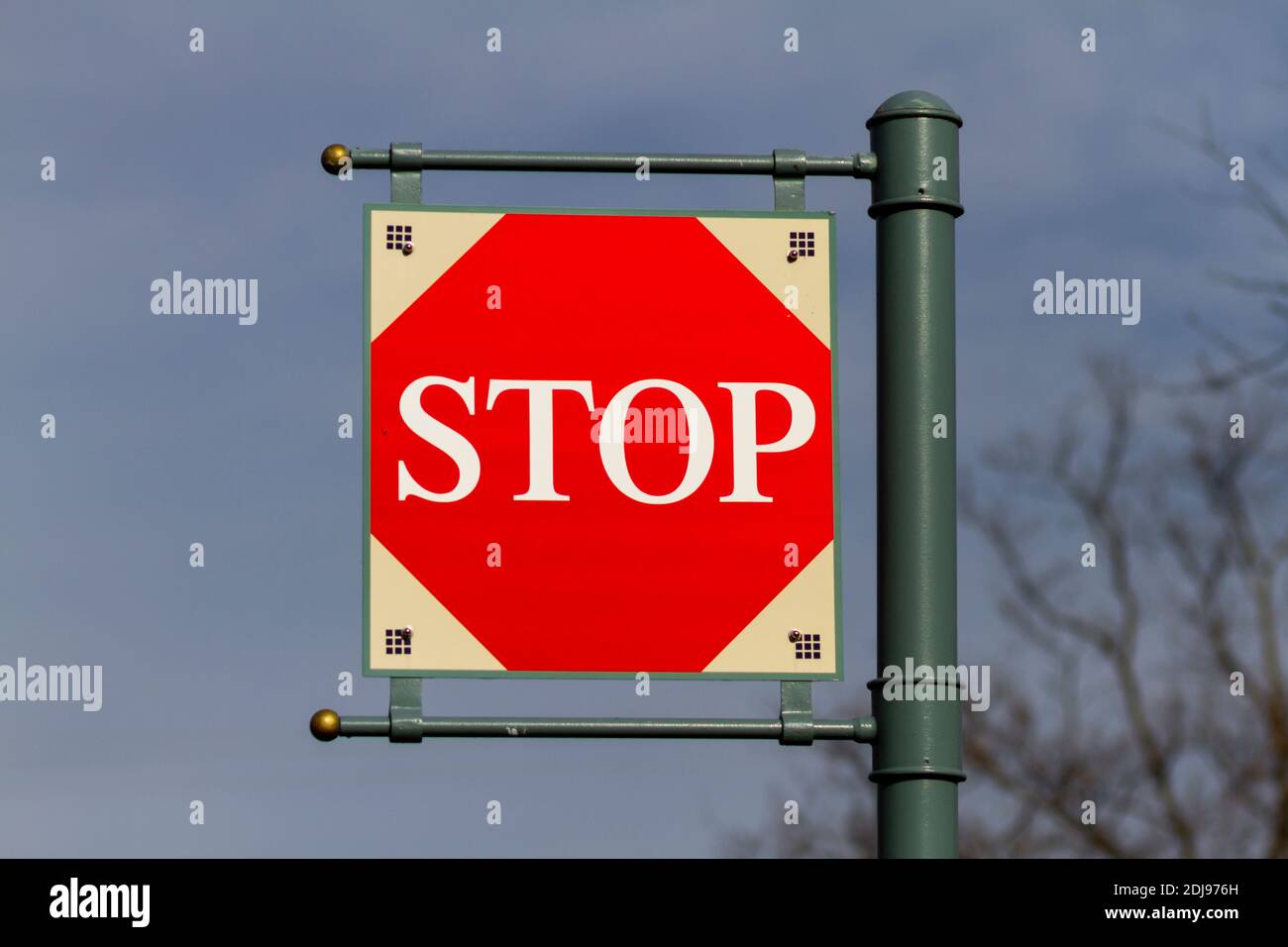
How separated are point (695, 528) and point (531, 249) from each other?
997 mm

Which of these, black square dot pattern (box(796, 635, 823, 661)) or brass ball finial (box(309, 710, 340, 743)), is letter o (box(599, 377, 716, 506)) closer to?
black square dot pattern (box(796, 635, 823, 661))

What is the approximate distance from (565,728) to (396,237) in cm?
160

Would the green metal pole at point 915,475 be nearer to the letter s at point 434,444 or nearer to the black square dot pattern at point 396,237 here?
the letter s at point 434,444

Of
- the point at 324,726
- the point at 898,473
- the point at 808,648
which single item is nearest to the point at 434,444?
the point at 324,726

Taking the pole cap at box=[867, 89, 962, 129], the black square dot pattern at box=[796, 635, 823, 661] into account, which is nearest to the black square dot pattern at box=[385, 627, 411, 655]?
the black square dot pattern at box=[796, 635, 823, 661]

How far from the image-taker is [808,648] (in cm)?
683

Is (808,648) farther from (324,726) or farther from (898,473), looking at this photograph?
(324,726)

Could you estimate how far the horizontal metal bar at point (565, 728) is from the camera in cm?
657

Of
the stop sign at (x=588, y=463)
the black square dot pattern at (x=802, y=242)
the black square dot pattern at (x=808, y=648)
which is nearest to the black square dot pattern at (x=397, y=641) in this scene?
the stop sign at (x=588, y=463)

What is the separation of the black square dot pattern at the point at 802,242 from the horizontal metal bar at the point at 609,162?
0.19 metres
